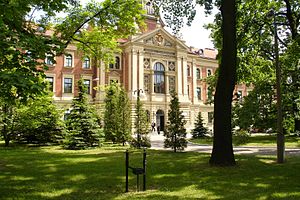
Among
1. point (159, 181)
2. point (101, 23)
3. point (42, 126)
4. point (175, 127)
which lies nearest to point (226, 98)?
point (159, 181)

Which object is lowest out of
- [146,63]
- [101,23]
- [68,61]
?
[101,23]

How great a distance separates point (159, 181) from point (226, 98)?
13.2 ft

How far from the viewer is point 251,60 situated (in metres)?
16.9

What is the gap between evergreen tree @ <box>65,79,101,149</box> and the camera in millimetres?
20327

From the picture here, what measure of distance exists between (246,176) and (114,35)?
37.7 ft

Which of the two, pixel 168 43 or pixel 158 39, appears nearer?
pixel 158 39

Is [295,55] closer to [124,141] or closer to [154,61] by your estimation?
[124,141]

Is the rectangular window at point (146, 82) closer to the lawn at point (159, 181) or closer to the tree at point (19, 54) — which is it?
the lawn at point (159, 181)

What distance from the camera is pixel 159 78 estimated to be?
45.5 m

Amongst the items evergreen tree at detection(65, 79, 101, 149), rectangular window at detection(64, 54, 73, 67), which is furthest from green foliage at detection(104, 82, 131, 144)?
rectangular window at detection(64, 54, 73, 67)

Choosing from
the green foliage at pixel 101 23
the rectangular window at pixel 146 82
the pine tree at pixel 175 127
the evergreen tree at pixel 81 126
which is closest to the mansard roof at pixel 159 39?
the rectangular window at pixel 146 82

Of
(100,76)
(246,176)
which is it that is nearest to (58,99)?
(100,76)

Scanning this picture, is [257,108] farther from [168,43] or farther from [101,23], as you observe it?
[168,43]

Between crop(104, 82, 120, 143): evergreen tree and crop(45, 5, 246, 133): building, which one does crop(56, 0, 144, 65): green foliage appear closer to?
crop(104, 82, 120, 143): evergreen tree
